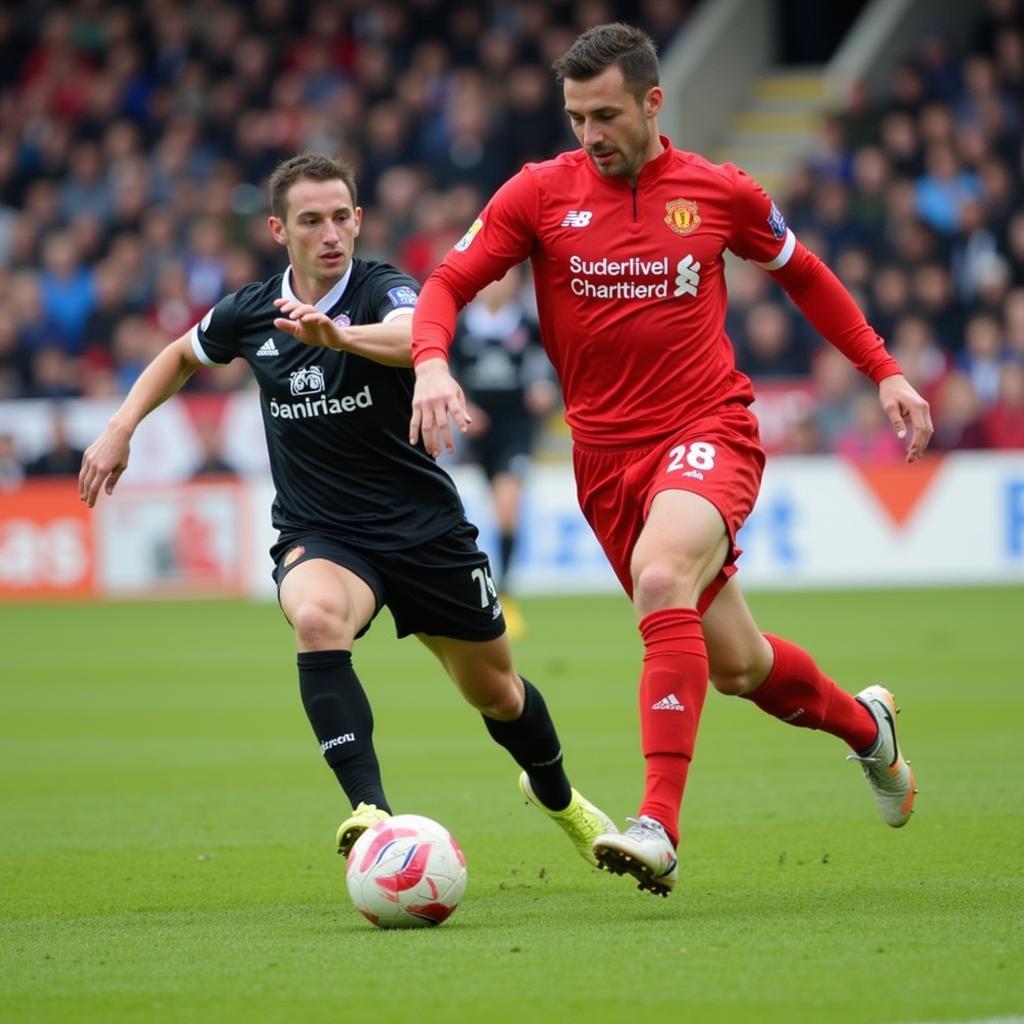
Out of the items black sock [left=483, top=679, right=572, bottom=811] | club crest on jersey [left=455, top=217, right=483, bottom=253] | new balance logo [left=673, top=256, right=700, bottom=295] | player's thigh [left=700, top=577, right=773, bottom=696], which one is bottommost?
black sock [left=483, top=679, right=572, bottom=811]

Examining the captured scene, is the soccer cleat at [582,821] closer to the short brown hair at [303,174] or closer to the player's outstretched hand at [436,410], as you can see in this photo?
the player's outstretched hand at [436,410]

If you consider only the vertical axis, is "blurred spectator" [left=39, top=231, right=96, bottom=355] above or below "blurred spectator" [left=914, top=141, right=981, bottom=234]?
below

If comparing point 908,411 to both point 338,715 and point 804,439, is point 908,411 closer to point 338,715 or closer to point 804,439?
point 338,715

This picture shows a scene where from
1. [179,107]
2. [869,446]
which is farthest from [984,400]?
[179,107]

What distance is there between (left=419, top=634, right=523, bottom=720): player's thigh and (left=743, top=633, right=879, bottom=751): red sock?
78cm

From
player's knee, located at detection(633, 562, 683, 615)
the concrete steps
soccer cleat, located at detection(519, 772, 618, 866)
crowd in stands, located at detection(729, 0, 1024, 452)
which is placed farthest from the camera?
the concrete steps

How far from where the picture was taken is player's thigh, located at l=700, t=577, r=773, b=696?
6.43 metres

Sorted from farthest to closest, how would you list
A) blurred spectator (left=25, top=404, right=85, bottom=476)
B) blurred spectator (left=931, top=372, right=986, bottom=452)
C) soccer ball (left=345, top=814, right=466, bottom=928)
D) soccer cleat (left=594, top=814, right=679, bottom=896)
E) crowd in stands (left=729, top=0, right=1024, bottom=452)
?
blurred spectator (left=25, top=404, right=85, bottom=476)
crowd in stands (left=729, top=0, right=1024, bottom=452)
blurred spectator (left=931, top=372, right=986, bottom=452)
soccer ball (left=345, top=814, right=466, bottom=928)
soccer cleat (left=594, top=814, right=679, bottom=896)

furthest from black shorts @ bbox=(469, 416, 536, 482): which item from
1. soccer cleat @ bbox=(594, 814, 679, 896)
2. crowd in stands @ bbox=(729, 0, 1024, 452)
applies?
soccer cleat @ bbox=(594, 814, 679, 896)

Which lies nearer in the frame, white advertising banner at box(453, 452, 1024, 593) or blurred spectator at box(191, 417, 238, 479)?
white advertising banner at box(453, 452, 1024, 593)

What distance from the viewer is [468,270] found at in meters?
6.20

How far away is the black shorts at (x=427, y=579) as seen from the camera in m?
6.57

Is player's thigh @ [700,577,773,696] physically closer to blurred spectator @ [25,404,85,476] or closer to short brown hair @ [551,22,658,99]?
short brown hair @ [551,22,658,99]

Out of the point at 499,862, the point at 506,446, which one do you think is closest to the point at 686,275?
the point at 499,862
